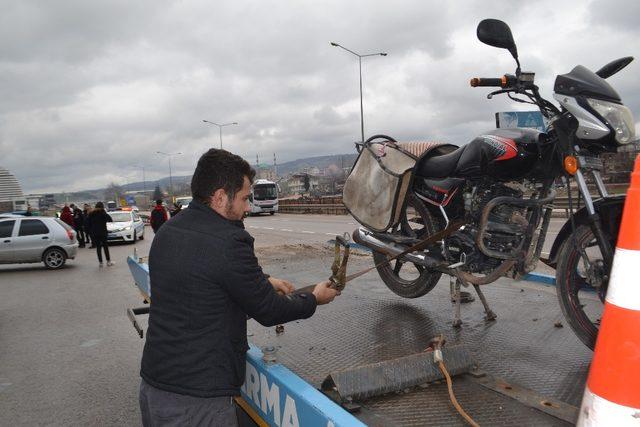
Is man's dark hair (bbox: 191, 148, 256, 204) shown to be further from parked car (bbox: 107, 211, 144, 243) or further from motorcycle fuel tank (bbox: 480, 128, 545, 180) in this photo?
parked car (bbox: 107, 211, 144, 243)

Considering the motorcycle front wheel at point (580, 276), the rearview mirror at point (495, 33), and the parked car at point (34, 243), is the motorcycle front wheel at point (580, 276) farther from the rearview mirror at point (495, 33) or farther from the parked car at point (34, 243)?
the parked car at point (34, 243)

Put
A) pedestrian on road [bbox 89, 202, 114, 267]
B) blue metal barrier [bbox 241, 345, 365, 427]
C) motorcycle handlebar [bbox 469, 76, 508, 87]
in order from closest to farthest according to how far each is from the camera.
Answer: blue metal barrier [bbox 241, 345, 365, 427]
motorcycle handlebar [bbox 469, 76, 508, 87]
pedestrian on road [bbox 89, 202, 114, 267]

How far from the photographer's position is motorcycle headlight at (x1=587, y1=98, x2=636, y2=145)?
246 cm

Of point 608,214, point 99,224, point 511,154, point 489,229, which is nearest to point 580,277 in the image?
point 608,214

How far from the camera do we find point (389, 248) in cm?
388

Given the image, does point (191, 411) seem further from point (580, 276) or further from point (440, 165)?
point (440, 165)

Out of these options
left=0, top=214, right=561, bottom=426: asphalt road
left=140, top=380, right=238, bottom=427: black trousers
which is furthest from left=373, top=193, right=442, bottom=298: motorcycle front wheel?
left=140, top=380, right=238, bottom=427: black trousers

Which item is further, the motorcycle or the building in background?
the building in background

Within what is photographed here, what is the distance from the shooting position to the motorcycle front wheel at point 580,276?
2.50 m

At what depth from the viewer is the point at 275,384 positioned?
6.42 ft

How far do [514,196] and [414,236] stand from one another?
98cm

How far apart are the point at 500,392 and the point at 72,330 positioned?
5.50m

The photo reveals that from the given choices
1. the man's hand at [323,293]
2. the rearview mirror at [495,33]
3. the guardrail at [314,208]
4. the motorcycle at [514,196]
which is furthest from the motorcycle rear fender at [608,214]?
the guardrail at [314,208]

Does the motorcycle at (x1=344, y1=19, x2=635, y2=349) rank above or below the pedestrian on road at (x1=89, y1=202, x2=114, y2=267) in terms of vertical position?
above
